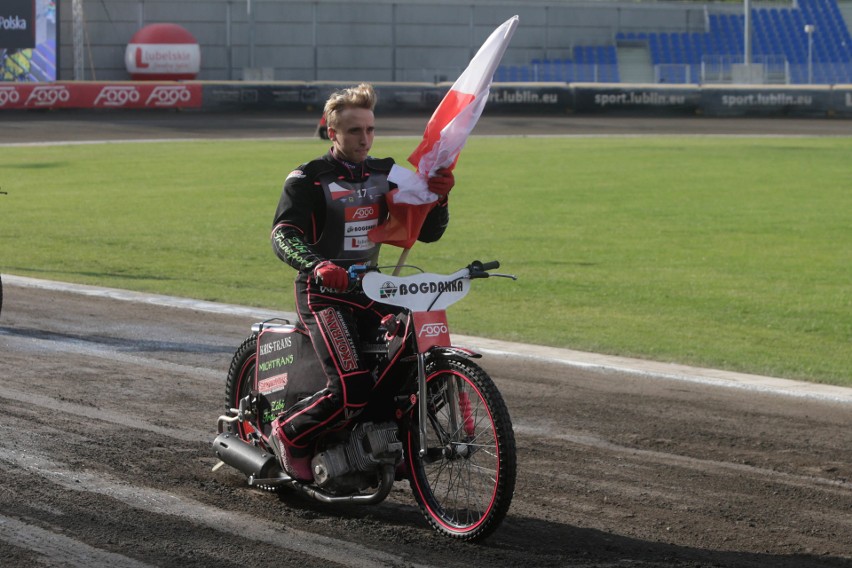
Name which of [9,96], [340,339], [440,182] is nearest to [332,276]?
[340,339]

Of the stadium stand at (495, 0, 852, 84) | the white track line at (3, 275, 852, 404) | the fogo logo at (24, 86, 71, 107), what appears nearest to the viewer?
the white track line at (3, 275, 852, 404)

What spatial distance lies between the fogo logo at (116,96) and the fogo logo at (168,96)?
1.77 ft

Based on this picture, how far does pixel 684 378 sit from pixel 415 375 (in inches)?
156

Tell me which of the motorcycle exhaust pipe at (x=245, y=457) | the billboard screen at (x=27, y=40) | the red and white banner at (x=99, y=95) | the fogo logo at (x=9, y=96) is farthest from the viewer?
the billboard screen at (x=27, y=40)

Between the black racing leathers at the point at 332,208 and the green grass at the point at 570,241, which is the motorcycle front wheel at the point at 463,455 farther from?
the green grass at the point at 570,241

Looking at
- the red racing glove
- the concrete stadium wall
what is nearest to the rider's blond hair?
the red racing glove

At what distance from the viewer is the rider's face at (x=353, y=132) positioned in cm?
530

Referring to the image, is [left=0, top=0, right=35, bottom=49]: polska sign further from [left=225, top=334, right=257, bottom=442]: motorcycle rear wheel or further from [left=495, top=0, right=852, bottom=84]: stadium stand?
[left=225, top=334, right=257, bottom=442]: motorcycle rear wheel

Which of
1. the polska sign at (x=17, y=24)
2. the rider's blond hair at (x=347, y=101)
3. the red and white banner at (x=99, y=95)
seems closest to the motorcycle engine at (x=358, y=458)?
the rider's blond hair at (x=347, y=101)

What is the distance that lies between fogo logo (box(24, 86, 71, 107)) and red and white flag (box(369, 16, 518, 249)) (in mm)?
37841

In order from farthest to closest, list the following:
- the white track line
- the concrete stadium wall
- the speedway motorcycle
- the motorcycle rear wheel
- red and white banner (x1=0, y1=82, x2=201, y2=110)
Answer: the concrete stadium wall < red and white banner (x1=0, y1=82, x2=201, y2=110) < the white track line < the motorcycle rear wheel < the speedway motorcycle

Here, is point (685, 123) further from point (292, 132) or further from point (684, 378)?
point (684, 378)

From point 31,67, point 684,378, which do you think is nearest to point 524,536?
point 684,378

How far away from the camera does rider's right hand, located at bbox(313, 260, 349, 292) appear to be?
15.9 feet
